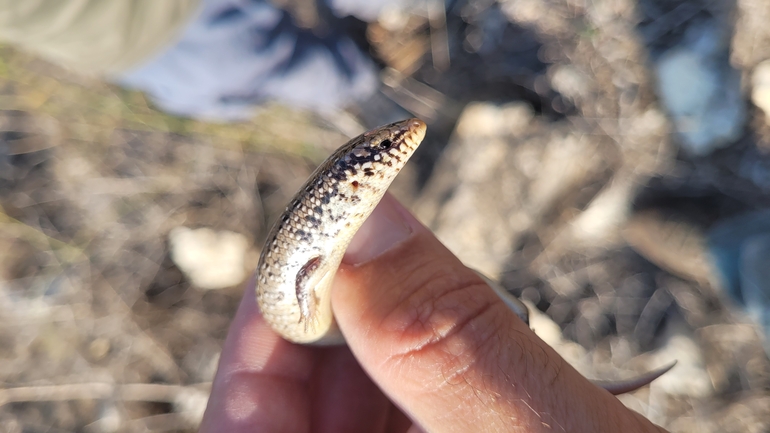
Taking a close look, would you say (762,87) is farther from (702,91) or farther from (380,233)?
(380,233)

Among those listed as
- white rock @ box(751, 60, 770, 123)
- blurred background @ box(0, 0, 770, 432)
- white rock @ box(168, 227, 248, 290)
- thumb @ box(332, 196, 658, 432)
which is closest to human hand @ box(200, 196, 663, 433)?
thumb @ box(332, 196, 658, 432)

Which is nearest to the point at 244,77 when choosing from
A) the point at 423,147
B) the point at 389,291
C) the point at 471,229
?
the point at 423,147

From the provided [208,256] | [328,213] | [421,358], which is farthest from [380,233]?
[208,256]

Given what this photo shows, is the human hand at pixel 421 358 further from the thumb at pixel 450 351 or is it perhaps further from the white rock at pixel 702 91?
the white rock at pixel 702 91

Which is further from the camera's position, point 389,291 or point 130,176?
point 130,176

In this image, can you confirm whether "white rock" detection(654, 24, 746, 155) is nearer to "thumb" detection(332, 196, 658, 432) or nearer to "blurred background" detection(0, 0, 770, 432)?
"blurred background" detection(0, 0, 770, 432)

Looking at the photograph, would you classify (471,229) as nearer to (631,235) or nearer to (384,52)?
(631,235)

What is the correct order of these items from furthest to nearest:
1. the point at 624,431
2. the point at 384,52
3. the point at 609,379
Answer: the point at 384,52 < the point at 609,379 < the point at 624,431
